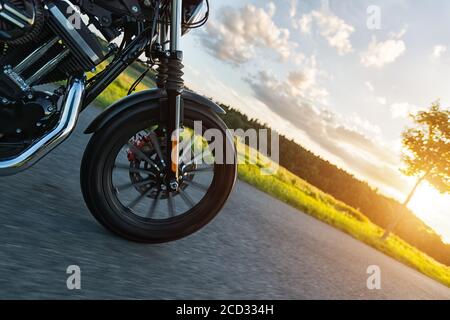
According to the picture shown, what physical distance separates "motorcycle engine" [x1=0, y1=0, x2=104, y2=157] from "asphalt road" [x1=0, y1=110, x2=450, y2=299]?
0.55 meters

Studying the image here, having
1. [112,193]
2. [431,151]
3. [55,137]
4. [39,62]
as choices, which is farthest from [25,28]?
[431,151]

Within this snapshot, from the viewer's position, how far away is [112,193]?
9.12 feet

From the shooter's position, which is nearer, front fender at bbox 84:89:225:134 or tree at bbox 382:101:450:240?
front fender at bbox 84:89:225:134

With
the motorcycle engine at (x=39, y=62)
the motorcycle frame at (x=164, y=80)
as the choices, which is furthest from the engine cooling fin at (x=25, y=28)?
the motorcycle frame at (x=164, y=80)

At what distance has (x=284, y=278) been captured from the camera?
3.35 metres

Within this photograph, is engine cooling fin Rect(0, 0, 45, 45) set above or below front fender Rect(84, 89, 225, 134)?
above

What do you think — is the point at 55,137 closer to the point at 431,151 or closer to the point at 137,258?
the point at 137,258

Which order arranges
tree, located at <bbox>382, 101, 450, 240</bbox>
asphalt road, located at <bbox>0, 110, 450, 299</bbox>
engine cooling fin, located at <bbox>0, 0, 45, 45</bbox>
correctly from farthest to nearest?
tree, located at <bbox>382, 101, 450, 240</bbox> < engine cooling fin, located at <bbox>0, 0, 45, 45</bbox> < asphalt road, located at <bbox>0, 110, 450, 299</bbox>

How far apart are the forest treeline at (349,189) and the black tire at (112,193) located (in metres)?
18.5

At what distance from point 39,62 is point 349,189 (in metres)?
24.1

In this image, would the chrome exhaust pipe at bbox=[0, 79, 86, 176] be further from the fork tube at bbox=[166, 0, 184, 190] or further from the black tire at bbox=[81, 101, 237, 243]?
the fork tube at bbox=[166, 0, 184, 190]

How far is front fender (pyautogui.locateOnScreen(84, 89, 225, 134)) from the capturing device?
2660mm

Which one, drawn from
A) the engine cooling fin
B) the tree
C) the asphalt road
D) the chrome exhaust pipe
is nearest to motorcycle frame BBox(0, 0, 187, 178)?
the chrome exhaust pipe

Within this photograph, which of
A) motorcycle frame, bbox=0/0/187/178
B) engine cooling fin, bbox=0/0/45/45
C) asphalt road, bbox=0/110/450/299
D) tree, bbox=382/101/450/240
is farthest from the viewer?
tree, bbox=382/101/450/240
